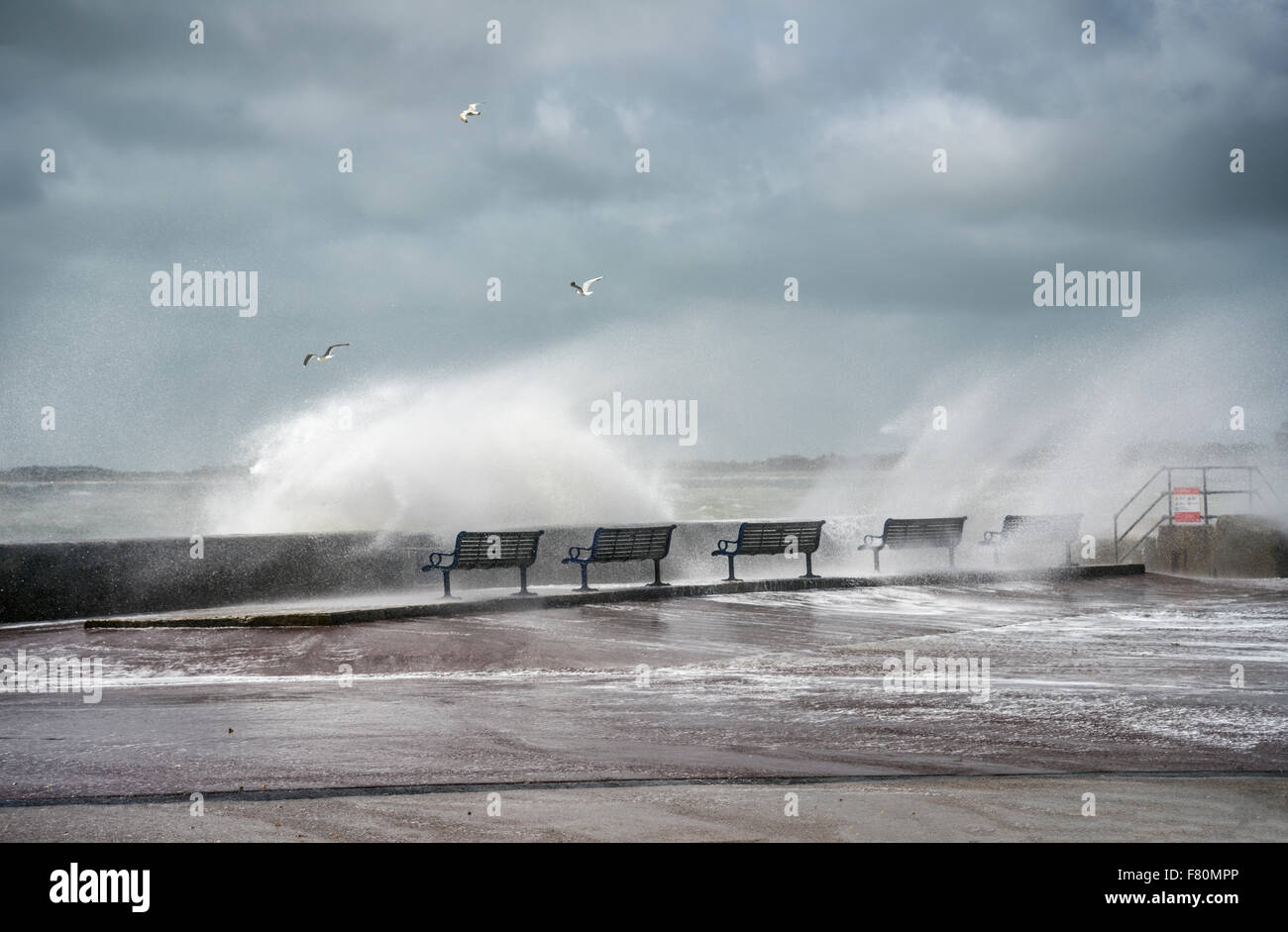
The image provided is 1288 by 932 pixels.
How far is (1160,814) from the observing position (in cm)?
535

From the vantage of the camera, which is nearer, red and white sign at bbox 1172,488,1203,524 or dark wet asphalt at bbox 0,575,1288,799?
dark wet asphalt at bbox 0,575,1288,799

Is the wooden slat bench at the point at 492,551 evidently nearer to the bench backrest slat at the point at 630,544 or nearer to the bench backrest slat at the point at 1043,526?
the bench backrest slat at the point at 630,544

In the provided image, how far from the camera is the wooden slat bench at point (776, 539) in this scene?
1823 centimetres

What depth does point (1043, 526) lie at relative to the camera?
69.7 feet

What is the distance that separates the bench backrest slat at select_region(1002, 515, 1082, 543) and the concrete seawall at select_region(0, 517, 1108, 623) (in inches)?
31.3

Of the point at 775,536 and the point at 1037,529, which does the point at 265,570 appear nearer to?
the point at 775,536

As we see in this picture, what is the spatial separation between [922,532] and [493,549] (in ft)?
25.6

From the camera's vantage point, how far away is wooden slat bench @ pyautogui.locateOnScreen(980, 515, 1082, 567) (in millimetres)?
20953

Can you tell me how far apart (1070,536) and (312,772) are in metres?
17.7

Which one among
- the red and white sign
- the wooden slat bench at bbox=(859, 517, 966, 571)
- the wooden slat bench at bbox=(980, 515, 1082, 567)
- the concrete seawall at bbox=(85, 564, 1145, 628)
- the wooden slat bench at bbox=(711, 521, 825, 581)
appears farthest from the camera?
the red and white sign

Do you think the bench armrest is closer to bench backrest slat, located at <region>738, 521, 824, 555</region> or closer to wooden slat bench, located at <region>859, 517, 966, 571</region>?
bench backrest slat, located at <region>738, 521, 824, 555</region>

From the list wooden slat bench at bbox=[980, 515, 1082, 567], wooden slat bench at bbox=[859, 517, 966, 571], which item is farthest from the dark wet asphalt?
wooden slat bench at bbox=[980, 515, 1082, 567]

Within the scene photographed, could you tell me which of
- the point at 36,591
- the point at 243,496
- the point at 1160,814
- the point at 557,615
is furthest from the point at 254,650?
the point at 243,496
